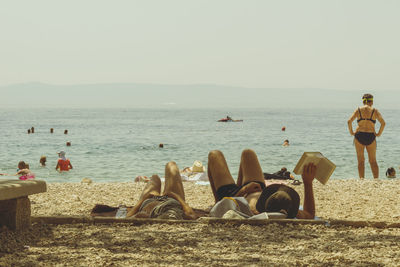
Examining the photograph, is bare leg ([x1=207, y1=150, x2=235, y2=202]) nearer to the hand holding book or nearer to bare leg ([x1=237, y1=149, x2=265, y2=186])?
bare leg ([x1=237, y1=149, x2=265, y2=186])

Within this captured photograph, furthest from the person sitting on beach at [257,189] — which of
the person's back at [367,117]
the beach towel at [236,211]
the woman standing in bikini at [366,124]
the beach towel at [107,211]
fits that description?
the person's back at [367,117]

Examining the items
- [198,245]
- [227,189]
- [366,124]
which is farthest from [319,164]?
[366,124]

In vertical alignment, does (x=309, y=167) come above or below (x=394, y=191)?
above

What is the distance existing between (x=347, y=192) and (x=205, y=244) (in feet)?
18.1

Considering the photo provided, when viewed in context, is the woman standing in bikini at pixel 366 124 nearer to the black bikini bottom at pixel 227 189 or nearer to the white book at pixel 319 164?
the black bikini bottom at pixel 227 189

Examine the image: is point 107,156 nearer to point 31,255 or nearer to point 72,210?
point 72,210

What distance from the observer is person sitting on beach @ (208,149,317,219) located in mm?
5723

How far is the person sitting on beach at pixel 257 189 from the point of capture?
572 cm

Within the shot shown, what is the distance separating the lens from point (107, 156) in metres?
37.7

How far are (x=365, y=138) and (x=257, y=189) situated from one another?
6645 mm

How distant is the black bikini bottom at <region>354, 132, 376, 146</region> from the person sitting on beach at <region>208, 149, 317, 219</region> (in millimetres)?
6377

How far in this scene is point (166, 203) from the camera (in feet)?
19.2

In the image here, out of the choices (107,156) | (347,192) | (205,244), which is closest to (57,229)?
(205,244)

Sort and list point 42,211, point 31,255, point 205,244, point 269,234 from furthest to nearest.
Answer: point 42,211, point 269,234, point 205,244, point 31,255
